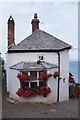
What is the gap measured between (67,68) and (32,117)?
347 inches

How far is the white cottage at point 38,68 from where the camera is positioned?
18125 mm

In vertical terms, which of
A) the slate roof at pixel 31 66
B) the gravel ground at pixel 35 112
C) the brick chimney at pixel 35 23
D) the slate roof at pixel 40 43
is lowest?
the gravel ground at pixel 35 112

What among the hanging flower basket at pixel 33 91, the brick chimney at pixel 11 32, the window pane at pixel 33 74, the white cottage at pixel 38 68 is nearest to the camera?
the hanging flower basket at pixel 33 91

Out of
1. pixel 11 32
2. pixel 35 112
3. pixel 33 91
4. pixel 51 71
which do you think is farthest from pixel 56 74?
pixel 11 32

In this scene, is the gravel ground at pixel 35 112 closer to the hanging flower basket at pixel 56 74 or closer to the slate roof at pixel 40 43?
the hanging flower basket at pixel 56 74

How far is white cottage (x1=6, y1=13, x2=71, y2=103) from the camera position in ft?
59.5

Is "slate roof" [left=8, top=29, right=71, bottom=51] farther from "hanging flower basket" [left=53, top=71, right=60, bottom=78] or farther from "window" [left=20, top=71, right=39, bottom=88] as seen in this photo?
"window" [left=20, top=71, right=39, bottom=88]

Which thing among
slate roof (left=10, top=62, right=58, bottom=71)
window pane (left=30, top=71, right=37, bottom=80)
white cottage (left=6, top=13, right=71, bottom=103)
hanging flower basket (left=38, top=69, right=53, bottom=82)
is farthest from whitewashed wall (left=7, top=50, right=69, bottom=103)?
window pane (left=30, top=71, right=37, bottom=80)

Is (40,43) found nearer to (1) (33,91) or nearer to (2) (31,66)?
(2) (31,66)

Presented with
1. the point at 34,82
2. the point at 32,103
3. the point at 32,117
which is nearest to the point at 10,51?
the point at 34,82

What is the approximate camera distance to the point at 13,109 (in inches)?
600

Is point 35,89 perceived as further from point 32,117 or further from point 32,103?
point 32,117

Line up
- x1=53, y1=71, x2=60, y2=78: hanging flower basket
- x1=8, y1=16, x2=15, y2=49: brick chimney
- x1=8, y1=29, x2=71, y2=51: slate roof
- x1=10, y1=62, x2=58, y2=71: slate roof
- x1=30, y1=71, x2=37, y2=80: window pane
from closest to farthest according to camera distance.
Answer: x1=10, y1=62, x2=58, y2=71: slate roof, x1=30, y1=71, x2=37, y2=80: window pane, x1=53, y1=71, x2=60, y2=78: hanging flower basket, x1=8, y1=29, x2=71, y2=51: slate roof, x1=8, y1=16, x2=15, y2=49: brick chimney

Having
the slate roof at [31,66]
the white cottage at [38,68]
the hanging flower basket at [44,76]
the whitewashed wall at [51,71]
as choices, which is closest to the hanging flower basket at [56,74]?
the white cottage at [38,68]
